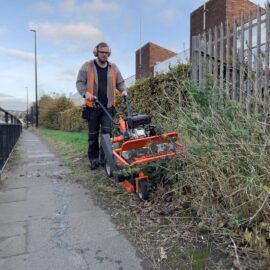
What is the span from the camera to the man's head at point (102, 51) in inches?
204

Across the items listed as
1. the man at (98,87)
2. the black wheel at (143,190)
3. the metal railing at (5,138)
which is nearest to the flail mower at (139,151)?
the black wheel at (143,190)

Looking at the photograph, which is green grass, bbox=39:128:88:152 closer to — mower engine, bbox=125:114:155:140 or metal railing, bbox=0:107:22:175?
metal railing, bbox=0:107:22:175

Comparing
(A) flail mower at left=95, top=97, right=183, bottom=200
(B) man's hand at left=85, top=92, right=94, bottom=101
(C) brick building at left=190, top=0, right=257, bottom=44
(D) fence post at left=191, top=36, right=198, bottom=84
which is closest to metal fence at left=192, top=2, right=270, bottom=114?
(D) fence post at left=191, top=36, right=198, bottom=84

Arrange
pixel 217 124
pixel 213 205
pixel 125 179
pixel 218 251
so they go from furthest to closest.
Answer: pixel 125 179 → pixel 217 124 → pixel 213 205 → pixel 218 251

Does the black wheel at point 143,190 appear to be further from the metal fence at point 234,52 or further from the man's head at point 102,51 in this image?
the man's head at point 102,51

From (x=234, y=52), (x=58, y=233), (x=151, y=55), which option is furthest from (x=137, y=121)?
(x=151, y=55)

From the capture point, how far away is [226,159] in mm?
2658

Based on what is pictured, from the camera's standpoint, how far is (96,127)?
5512 millimetres

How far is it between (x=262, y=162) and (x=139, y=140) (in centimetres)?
143

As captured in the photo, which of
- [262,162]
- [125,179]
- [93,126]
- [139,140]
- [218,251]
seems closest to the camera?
[218,251]

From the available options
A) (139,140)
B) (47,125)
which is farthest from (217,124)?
(47,125)

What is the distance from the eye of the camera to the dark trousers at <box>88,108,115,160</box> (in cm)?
546

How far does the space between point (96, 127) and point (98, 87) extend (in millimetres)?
694

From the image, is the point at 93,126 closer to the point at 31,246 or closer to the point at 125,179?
the point at 125,179
